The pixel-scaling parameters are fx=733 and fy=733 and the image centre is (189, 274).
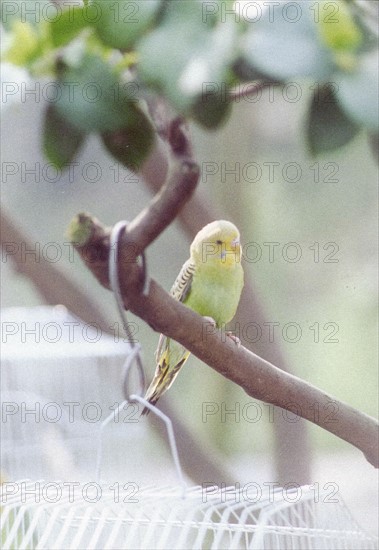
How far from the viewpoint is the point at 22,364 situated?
1.44 meters

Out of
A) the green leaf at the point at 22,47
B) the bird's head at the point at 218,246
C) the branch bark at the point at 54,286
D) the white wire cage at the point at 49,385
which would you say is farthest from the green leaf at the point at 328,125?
the white wire cage at the point at 49,385

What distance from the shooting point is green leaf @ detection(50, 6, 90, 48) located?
2.09 feet

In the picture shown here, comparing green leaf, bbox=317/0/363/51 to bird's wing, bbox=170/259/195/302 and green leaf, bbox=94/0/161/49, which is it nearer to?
green leaf, bbox=94/0/161/49

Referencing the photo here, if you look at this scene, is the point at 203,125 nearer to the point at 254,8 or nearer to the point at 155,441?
the point at 254,8

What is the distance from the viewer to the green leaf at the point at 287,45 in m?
0.60

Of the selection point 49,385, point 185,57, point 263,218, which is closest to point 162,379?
point 185,57

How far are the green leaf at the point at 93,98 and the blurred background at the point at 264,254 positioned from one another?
19.8 inches

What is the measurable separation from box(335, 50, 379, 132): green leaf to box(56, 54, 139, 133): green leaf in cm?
21

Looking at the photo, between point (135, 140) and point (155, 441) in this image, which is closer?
point (135, 140)

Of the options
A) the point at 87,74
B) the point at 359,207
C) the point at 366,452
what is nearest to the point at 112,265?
the point at 87,74

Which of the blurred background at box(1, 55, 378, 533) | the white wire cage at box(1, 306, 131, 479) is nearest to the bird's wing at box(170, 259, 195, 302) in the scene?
the blurred background at box(1, 55, 378, 533)

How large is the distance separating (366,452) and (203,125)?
369 mm

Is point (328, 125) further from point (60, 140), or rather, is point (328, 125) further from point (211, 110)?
point (60, 140)

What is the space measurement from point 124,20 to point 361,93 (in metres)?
0.22
